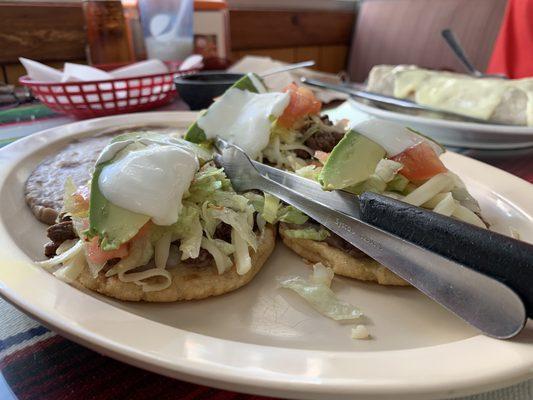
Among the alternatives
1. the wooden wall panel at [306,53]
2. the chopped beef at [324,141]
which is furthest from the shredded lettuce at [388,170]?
the wooden wall panel at [306,53]

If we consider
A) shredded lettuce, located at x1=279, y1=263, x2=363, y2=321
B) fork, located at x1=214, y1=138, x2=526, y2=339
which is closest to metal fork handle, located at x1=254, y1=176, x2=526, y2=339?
fork, located at x1=214, y1=138, x2=526, y2=339

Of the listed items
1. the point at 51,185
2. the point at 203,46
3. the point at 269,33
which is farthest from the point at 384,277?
the point at 269,33

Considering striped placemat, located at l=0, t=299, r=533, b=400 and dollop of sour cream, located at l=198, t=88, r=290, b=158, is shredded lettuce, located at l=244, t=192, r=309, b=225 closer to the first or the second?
dollop of sour cream, located at l=198, t=88, r=290, b=158

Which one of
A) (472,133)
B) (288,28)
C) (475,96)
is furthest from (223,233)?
(288,28)

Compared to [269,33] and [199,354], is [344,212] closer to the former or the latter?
[199,354]

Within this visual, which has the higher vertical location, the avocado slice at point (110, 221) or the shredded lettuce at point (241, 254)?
the avocado slice at point (110, 221)

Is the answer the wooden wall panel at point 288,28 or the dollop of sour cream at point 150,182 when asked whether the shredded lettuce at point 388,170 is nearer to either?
the dollop of sour cream at point 150,182

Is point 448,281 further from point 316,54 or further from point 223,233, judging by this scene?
point 316,54
